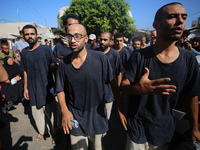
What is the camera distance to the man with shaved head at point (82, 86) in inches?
61.2

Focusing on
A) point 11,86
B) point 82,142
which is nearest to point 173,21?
point 82,142

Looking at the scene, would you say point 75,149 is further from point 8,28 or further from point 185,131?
point 8,28

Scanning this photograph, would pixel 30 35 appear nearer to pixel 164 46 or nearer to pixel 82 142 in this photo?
pixel 82 142

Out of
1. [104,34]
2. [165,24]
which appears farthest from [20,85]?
[165,24]

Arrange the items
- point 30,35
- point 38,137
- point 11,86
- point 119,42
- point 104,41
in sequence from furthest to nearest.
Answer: point 11,86 → point 119,42 → point 104,41 → point 38,137 → point 30,35

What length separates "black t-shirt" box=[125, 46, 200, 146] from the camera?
125 centimetres

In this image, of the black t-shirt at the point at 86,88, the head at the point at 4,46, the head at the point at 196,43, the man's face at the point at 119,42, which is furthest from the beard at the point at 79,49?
the head at the point at 4,46

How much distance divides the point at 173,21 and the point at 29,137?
12.1 feet

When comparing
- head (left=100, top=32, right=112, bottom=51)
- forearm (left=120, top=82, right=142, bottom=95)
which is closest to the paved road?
forearm (left=120, top=82, right=142, bottom=95)

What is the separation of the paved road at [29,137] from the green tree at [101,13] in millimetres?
18897

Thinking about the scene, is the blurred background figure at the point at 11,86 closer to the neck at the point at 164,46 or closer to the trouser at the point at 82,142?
the trouser at the point at 82,142

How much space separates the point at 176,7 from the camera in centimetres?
112

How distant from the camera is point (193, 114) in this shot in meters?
1.43

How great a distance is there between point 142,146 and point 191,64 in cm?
110
